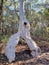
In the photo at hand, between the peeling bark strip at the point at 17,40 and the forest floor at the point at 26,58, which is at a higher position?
the peeling bark strip at the point at 17,40

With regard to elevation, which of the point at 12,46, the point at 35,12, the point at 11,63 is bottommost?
the point at 11,63

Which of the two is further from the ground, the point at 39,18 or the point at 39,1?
the point at 39,1

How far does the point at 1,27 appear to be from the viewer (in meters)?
4.90

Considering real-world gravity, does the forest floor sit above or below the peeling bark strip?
below

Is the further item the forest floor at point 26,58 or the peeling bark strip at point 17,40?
the peeling bark strip at point 17,40

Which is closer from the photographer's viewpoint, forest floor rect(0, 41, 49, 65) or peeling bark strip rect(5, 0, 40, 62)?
forest floor rect(0, 41, 49, 65)

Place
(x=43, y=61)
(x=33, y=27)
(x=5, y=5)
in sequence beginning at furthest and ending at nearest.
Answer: (x=5, y=5) < (x=33, y=27) < (x=43, y=61)

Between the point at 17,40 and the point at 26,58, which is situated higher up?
the point at 17,40

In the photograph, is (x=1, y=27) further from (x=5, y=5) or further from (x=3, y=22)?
(x=5, y=5)

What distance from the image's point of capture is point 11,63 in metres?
3.46

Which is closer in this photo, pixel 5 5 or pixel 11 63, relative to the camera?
pixel 11 63

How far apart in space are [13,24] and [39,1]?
0.94 m

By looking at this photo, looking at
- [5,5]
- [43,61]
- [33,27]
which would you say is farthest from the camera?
[5,5]

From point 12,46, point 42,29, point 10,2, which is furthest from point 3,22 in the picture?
point 12,46
